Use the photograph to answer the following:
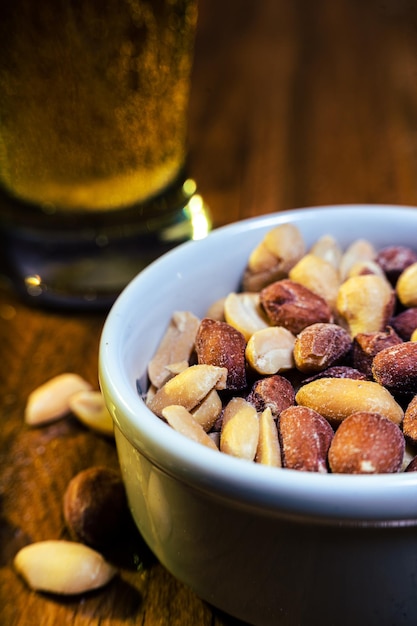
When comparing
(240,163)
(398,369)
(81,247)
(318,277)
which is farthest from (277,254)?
(240,163)

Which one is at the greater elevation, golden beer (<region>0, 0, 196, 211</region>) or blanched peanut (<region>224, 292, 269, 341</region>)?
golden beer (<region>0, 0, 196, 211</region>)

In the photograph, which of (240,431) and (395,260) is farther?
(395,260)

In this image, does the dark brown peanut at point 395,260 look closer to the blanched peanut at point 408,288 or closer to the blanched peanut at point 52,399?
the blanched peanut at point 408,288

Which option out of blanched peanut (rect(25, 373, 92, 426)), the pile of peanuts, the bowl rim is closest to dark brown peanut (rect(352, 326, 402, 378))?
the pile of peanuts

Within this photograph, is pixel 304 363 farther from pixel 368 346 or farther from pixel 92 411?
pixel 92 411

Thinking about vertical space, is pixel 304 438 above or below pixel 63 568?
above

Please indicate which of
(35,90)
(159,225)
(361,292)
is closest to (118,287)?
(159,225)

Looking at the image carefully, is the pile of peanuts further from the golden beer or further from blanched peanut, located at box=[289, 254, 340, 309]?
the golden beer

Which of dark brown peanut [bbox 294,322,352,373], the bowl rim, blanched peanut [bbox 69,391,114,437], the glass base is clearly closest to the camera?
the bowl rim
